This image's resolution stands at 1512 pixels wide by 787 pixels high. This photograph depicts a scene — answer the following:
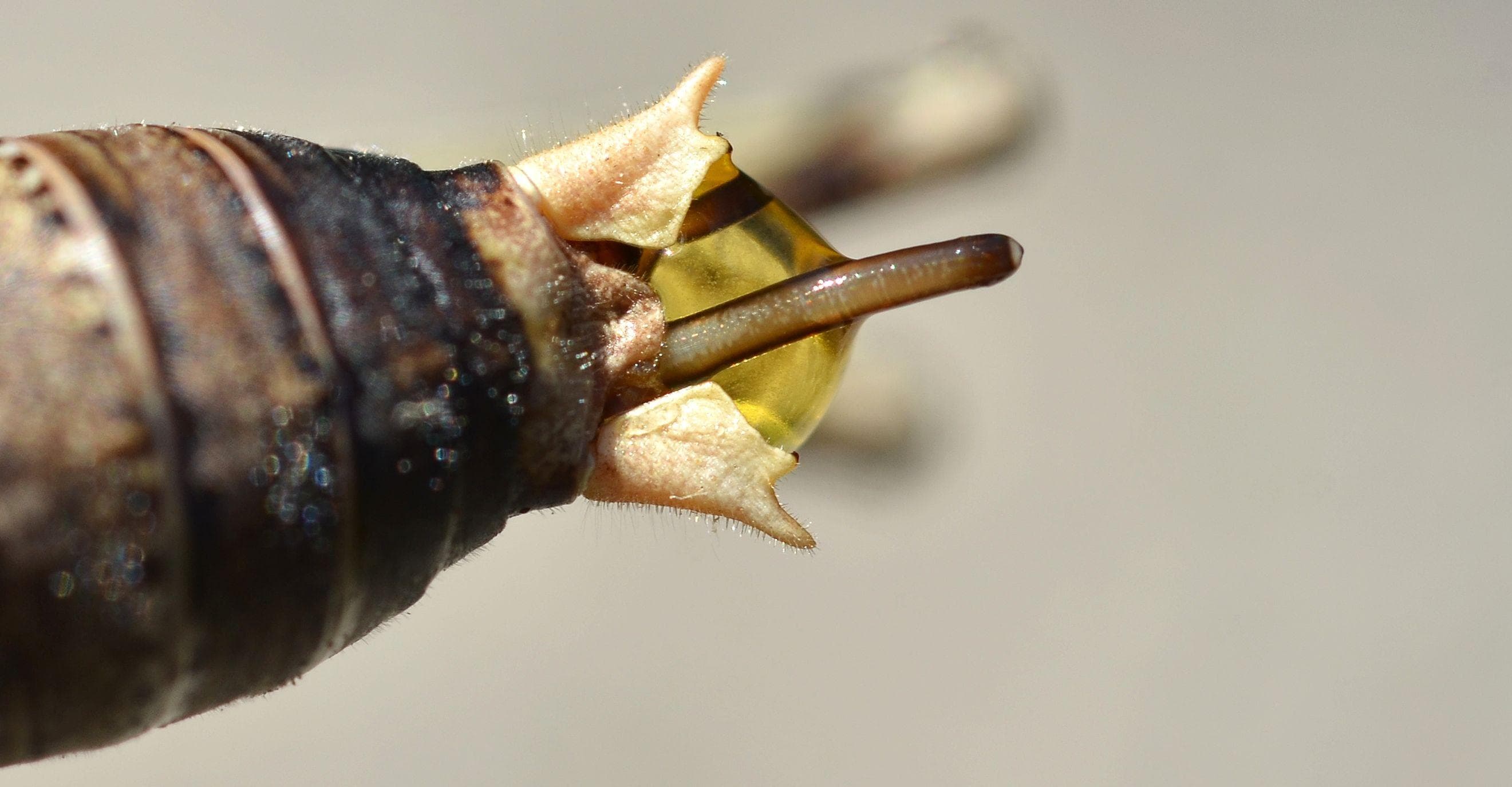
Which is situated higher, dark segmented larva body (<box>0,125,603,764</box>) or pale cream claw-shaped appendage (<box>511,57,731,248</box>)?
pale cream claw-shaped appendage (<box>511,57,731,248</box>)

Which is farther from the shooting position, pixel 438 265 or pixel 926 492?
pixel 926 492

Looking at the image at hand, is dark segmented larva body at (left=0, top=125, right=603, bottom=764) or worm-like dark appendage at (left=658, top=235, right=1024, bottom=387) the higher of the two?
worm-like dark appendage at (left=658, top=235, right=1024, bottom=387)

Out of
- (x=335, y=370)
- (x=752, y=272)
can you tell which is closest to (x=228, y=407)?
(x=335, y=370)

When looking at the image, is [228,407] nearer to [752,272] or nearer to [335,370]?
[335,370]

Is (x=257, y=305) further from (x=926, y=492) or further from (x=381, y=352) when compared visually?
(x=926, y=492)

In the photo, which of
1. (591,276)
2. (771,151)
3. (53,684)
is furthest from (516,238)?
(771,151)
